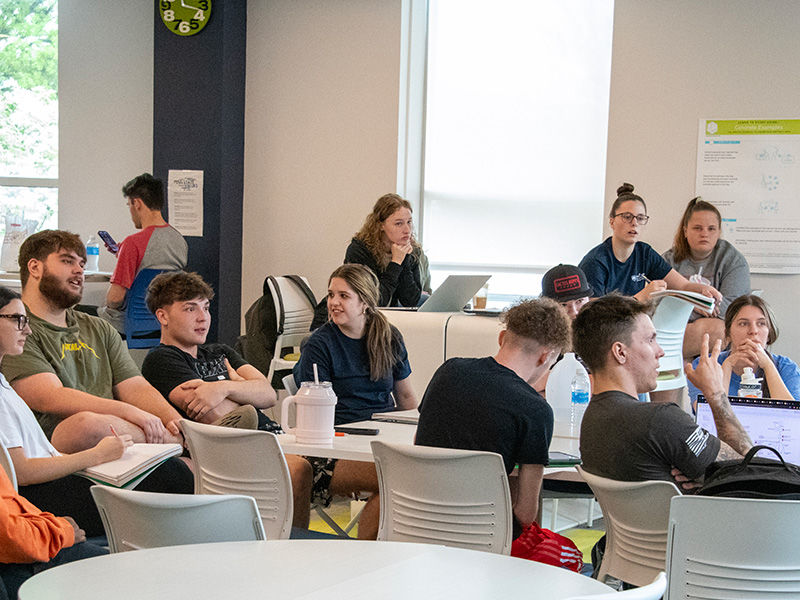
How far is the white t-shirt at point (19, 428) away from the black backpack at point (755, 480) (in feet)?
6.53

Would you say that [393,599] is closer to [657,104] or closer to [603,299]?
[603,299]

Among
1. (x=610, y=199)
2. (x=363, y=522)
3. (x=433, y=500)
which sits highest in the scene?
(x=610, y=199)

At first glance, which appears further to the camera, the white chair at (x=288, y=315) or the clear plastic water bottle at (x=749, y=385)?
the white chair at (x=288, y=315)

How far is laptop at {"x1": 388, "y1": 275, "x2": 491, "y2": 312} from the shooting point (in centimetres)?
530

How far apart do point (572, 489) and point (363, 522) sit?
35.1 inches

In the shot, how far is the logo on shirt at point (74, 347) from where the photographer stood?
3789 mm

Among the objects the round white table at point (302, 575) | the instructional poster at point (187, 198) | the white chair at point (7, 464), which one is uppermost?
the instructional poster at point (187, 198)

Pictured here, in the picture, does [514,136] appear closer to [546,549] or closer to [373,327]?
[373,327]

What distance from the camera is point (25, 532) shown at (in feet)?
7.87

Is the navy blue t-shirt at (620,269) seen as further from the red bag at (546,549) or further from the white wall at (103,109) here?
the white wall at (103,109)

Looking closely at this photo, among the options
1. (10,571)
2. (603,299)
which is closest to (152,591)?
(10,571)

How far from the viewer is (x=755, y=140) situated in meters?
6.52

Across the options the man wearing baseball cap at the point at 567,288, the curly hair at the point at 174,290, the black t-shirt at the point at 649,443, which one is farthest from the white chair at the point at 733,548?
the curly hair at the point at 174,290

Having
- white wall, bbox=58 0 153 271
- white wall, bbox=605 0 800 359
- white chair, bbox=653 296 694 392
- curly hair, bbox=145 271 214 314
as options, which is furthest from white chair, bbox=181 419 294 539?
white wall, bbox=58 0 153 271
